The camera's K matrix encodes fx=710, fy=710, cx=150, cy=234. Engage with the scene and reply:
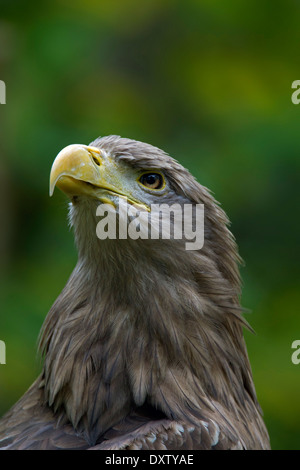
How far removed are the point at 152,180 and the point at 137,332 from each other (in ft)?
2.49

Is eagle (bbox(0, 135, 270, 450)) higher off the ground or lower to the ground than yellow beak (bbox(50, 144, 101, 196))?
lower

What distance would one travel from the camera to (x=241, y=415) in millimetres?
3551

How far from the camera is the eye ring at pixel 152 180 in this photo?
3.54 m

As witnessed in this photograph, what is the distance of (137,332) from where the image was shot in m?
3.43

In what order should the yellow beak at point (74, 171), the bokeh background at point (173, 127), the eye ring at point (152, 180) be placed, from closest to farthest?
the yellow beak at point (74, 171)
the eye ring at point (152, 180)
the bokeh background at point (173, 127)

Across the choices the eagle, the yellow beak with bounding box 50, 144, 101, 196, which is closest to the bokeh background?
the eagle

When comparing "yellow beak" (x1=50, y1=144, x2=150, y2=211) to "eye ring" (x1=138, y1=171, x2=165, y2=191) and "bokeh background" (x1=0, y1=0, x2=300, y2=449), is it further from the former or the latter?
"bokeh background" (x1=0, y1=0, x2=300, y2=449)

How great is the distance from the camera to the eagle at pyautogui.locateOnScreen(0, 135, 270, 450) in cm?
324

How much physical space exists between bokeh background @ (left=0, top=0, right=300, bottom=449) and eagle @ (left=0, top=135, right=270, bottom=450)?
8.28 ft

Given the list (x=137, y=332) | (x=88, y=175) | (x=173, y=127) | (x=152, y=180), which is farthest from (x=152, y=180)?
(x=173, y=127)

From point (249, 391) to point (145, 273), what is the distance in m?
0.88

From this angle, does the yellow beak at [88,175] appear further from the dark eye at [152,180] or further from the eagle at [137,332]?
the dark eye at [152,180]

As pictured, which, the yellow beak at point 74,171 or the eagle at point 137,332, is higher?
the yellow beak at point 74,171

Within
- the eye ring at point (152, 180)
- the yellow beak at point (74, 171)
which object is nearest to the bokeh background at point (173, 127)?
the eye ring at point (152, 180)
